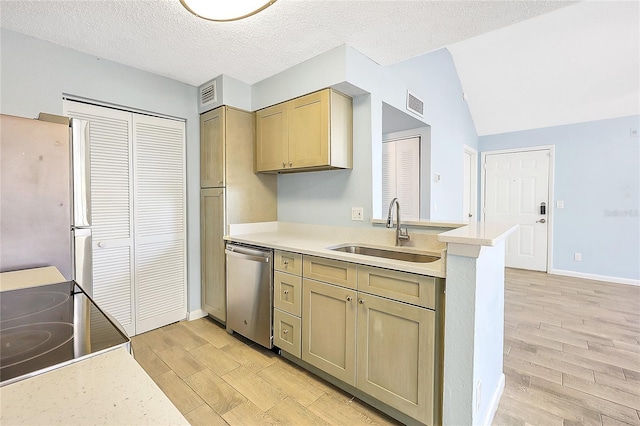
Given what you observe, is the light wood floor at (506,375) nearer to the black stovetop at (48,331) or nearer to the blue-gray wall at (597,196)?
the black stovetop at (48,331)

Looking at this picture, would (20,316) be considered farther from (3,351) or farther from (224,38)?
(224,38)

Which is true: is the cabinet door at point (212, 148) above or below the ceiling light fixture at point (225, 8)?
below

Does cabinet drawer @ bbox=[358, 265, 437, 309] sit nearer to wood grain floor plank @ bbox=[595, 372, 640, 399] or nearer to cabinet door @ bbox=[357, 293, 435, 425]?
cabinet door @ bbox=[357, 293, 435, 425]

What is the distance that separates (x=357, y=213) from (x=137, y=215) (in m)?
1.97

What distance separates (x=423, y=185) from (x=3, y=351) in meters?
3.49

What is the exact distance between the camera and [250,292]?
96.7 inches

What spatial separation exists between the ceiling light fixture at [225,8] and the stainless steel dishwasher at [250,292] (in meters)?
1.54

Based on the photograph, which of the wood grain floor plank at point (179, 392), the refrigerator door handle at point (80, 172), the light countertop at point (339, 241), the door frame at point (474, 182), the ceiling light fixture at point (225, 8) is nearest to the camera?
the ceiling light fixture at point (225, 8)

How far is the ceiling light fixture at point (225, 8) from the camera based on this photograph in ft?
4.63

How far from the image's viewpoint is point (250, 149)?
294 cm

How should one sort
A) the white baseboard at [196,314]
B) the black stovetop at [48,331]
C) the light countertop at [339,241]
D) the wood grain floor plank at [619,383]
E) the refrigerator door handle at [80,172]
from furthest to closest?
the white baseboard at [196,314]
the wood grain floor plank at [619,383]
the refrigerator door handle at [80,172]
the light countertop at [339,241]
the black stovetop at [48,331]

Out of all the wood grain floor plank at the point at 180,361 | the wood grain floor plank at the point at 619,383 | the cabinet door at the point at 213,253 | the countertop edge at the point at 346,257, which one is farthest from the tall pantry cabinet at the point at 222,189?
the wood grain floor plank at the point at 619,383

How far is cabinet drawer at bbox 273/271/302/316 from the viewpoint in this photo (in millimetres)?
2104

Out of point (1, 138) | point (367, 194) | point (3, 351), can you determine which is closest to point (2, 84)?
point (1, 138)
